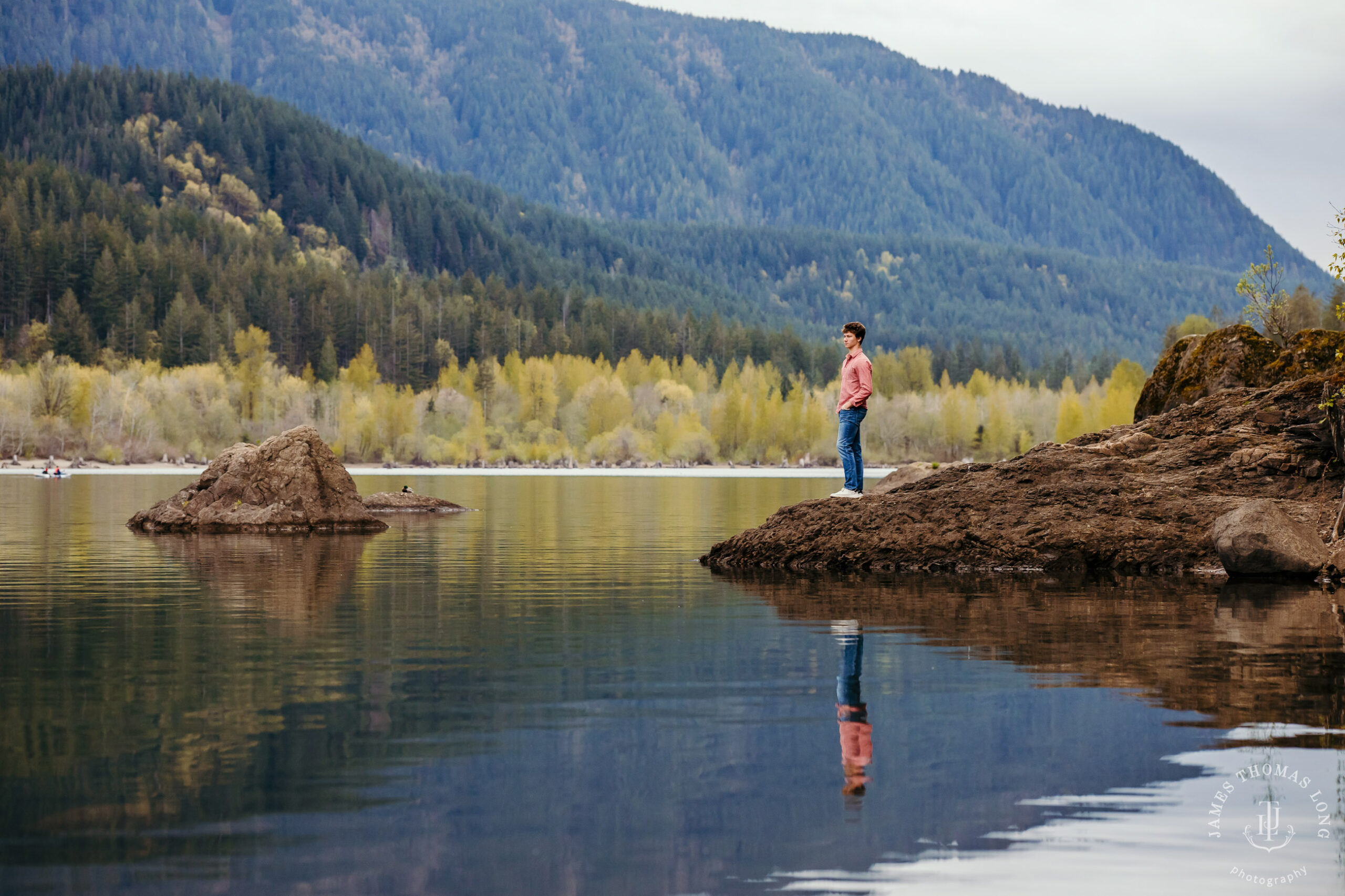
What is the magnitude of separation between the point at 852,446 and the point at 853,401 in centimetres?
131

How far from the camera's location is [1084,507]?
939 inches

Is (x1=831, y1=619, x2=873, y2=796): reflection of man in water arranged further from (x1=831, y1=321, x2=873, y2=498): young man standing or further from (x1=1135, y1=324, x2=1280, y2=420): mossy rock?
(x1=1135, y1=324, x2=1280, y2=420): mossy rock

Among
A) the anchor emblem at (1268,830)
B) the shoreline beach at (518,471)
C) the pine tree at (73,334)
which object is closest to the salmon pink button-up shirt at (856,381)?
the anchor emblem at (1268,830)

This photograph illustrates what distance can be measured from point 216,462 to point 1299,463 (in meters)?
27.0

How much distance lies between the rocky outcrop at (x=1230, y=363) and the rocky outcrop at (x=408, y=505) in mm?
25766

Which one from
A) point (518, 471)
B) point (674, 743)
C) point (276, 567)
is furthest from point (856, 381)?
point (518, 471)

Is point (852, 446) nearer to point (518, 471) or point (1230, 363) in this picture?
point (1230, 363)

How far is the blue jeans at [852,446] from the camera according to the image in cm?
2430

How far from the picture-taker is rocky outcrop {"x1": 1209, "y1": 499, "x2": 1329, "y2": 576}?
2145cm

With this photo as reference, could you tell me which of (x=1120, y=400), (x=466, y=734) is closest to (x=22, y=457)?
(x=1120, y=400)

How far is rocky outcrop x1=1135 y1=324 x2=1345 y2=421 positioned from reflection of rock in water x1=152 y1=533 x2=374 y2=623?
53.5 ft

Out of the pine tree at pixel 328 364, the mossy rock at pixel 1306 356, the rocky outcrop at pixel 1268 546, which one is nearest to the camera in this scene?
the rocky outcrop at pixel 1268 546

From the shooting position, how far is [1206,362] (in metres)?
29.3

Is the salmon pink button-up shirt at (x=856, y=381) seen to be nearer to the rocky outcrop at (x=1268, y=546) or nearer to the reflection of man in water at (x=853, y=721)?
the rocky outcrop at (x=1268, y=546)
